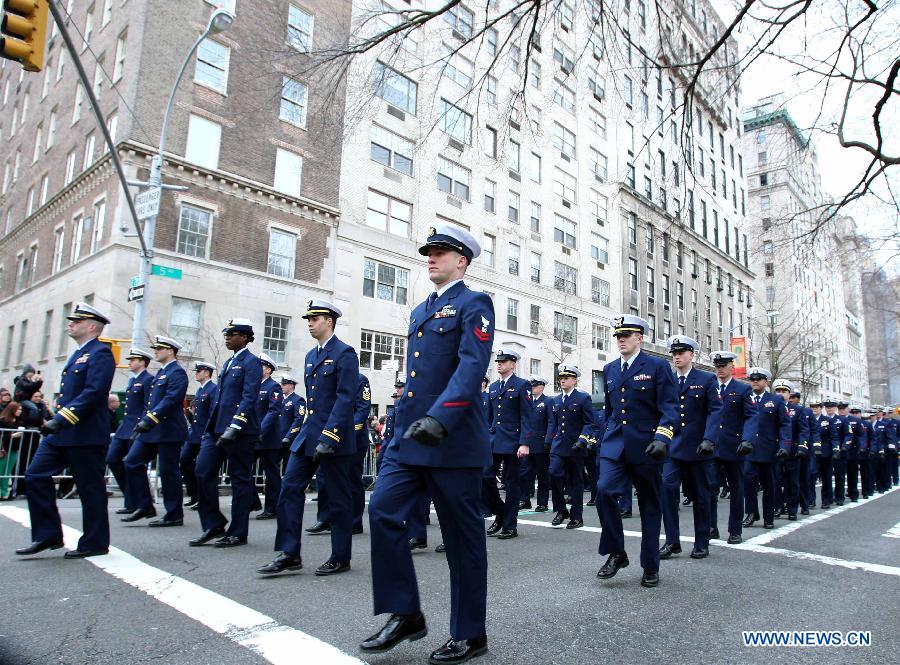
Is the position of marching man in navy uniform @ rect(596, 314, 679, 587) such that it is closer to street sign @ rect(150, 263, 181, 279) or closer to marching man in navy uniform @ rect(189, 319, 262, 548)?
marching man in navy uniform @ rect(189, 319, 262, 548)

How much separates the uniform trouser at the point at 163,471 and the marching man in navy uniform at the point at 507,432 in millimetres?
4195

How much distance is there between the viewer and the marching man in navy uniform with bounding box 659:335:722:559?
6883 millimetres

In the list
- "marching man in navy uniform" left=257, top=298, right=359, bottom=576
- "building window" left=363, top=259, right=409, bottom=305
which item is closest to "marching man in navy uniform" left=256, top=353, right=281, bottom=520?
"marching man in navy uniform" left=257, top=298, right=359, bottom=576

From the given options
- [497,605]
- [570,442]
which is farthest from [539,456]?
[497,605]

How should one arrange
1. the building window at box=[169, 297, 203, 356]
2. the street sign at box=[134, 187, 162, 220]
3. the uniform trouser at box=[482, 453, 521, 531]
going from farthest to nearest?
the building window at box=[169, 297, 203, 356]
the street sign at box=[134, 187, 162, 220]
the uniform trouser at box=[482, 453, 521, 531]

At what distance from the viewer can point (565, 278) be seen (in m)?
38.2

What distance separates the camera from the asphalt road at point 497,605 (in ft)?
11.8

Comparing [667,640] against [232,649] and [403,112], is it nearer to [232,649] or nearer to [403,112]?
[232,649]

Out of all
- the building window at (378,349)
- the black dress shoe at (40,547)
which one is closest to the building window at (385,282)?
the building window at (378,349)

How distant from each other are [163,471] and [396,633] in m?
6.12

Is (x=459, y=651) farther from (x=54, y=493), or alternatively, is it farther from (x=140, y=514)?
(x=140, y=514)

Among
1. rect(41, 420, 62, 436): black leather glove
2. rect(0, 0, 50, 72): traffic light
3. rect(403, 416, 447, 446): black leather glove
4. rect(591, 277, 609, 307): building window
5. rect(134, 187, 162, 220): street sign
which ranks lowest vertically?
rect(41, 420, 62, 436): black leather glove

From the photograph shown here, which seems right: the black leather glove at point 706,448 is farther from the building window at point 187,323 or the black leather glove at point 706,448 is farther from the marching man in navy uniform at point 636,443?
the building window at point 187,323

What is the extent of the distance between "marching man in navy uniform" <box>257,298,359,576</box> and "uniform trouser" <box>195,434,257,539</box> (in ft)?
3.90
